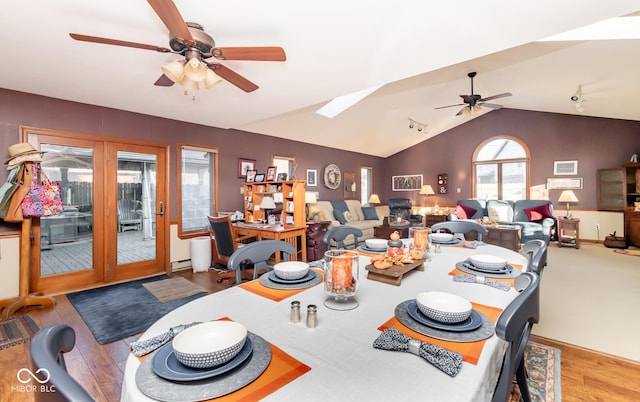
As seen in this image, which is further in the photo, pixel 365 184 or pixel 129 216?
pixel 365 184

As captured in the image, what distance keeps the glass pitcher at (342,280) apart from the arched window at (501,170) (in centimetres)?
778

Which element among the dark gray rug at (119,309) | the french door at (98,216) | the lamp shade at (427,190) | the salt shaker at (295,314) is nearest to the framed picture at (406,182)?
the lamp shade at (427,190)

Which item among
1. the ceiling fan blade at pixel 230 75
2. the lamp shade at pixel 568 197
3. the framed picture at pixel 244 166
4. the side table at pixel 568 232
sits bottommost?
the side table at pixel 568 232

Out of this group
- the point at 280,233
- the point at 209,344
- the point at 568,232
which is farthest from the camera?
the point at 568,232

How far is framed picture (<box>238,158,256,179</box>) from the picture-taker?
5.22 metres

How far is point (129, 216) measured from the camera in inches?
160

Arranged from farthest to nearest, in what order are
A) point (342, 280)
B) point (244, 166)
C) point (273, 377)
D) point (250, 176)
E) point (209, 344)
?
point (244, 166), point (250, 176), point (342, 280), point (209, 344), point (273, 377)

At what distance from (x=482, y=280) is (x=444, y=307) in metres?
0.51

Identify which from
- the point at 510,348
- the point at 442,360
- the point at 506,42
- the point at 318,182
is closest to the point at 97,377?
the point at 442,360

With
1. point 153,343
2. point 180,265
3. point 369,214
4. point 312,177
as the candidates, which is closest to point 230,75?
point 153,343

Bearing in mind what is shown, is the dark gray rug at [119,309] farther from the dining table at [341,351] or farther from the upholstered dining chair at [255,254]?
the dining table at [341,351]

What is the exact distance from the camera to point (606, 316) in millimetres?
2762

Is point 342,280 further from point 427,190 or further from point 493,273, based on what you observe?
point 427,190

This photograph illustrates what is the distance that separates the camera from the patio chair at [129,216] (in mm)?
3972
